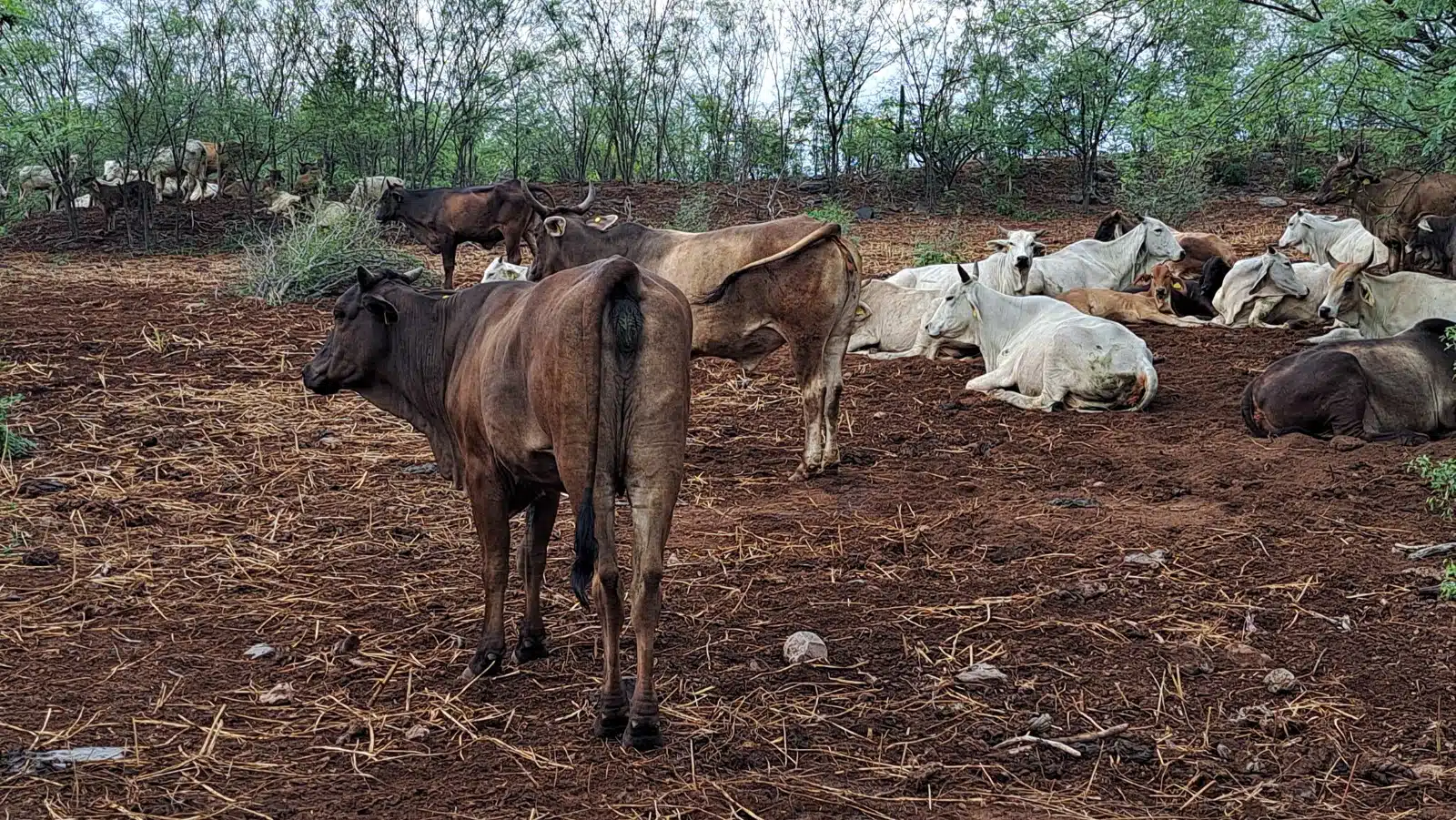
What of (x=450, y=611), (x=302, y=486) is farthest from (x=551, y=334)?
(x=302, y=486)

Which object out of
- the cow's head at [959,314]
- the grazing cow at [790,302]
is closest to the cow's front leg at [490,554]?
the grazing cow at [790,302]

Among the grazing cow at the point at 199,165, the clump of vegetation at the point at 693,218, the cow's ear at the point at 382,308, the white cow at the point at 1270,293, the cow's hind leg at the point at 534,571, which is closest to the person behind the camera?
the cow's hind leg at the point at 534,571

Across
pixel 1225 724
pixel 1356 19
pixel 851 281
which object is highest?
pixel 1356 19

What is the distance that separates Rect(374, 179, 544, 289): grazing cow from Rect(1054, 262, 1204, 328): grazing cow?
6949 mm

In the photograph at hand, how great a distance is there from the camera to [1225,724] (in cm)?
421

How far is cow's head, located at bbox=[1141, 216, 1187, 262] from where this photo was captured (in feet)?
47.1

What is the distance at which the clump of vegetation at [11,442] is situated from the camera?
749 centimetres

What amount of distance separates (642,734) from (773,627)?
1299 millimetres

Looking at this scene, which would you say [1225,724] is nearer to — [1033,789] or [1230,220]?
[1033,789]

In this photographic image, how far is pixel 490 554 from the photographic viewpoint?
4.70m

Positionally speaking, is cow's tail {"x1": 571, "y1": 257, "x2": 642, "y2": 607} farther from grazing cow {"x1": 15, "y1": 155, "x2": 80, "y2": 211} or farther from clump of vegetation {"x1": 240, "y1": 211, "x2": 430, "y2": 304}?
grazing cow {"x1": 15, "y1": 155, "x2": 80, "y2": 211}

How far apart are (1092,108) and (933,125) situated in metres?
2.97

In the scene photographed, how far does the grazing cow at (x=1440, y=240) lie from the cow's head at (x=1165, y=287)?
2425 mm

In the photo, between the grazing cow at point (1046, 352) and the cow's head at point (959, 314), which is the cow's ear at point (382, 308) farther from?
the cow's head at point (959, 314)
